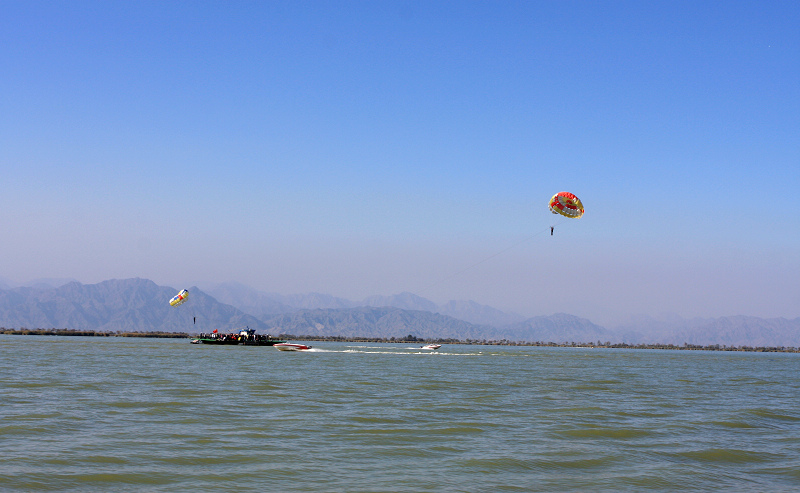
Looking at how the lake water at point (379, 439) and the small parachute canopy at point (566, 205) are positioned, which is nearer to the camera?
the lake water at point (379, 439)

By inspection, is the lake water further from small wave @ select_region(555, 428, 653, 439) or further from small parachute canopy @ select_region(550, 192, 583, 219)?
small parachute canopy @ select_region(550, 192, 583, 219)

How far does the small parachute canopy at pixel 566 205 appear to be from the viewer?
2103 inches

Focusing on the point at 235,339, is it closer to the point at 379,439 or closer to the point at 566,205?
the point at 566,205

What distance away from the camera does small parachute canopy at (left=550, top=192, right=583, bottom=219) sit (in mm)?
53406

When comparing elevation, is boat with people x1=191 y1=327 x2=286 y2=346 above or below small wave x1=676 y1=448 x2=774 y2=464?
below

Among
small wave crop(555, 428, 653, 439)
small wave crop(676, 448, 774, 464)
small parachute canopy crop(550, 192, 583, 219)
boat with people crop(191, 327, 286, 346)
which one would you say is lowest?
boat with people crop(191, 327, 286, 346)

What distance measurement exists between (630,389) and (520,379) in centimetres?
756

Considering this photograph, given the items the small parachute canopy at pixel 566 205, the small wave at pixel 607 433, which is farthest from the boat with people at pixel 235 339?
the small wave at pixel 607 433

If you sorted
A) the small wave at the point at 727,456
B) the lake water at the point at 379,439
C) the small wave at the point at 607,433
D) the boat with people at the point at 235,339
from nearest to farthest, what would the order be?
the lake water at the point at 379,439 < the small wave at the point at 727,456 < the small wave at the point at 607,433 < the boat with people at the point at 235,339

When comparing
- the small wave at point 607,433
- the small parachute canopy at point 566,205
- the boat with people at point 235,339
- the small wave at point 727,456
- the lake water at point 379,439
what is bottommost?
the boat with people at point 235,339

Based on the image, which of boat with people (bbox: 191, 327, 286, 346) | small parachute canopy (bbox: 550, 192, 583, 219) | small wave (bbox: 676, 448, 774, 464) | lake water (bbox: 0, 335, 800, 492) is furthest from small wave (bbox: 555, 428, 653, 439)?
boat with people (bbox: 191, 327, 286, 346)

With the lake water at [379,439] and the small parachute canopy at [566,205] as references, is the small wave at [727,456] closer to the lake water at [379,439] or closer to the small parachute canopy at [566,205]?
the lake water at [379,439]

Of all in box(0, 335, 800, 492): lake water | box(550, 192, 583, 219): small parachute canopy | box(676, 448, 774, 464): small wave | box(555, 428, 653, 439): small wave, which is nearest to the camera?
box(0, 335, 800, 492): lake water

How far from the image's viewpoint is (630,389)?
3884cm
